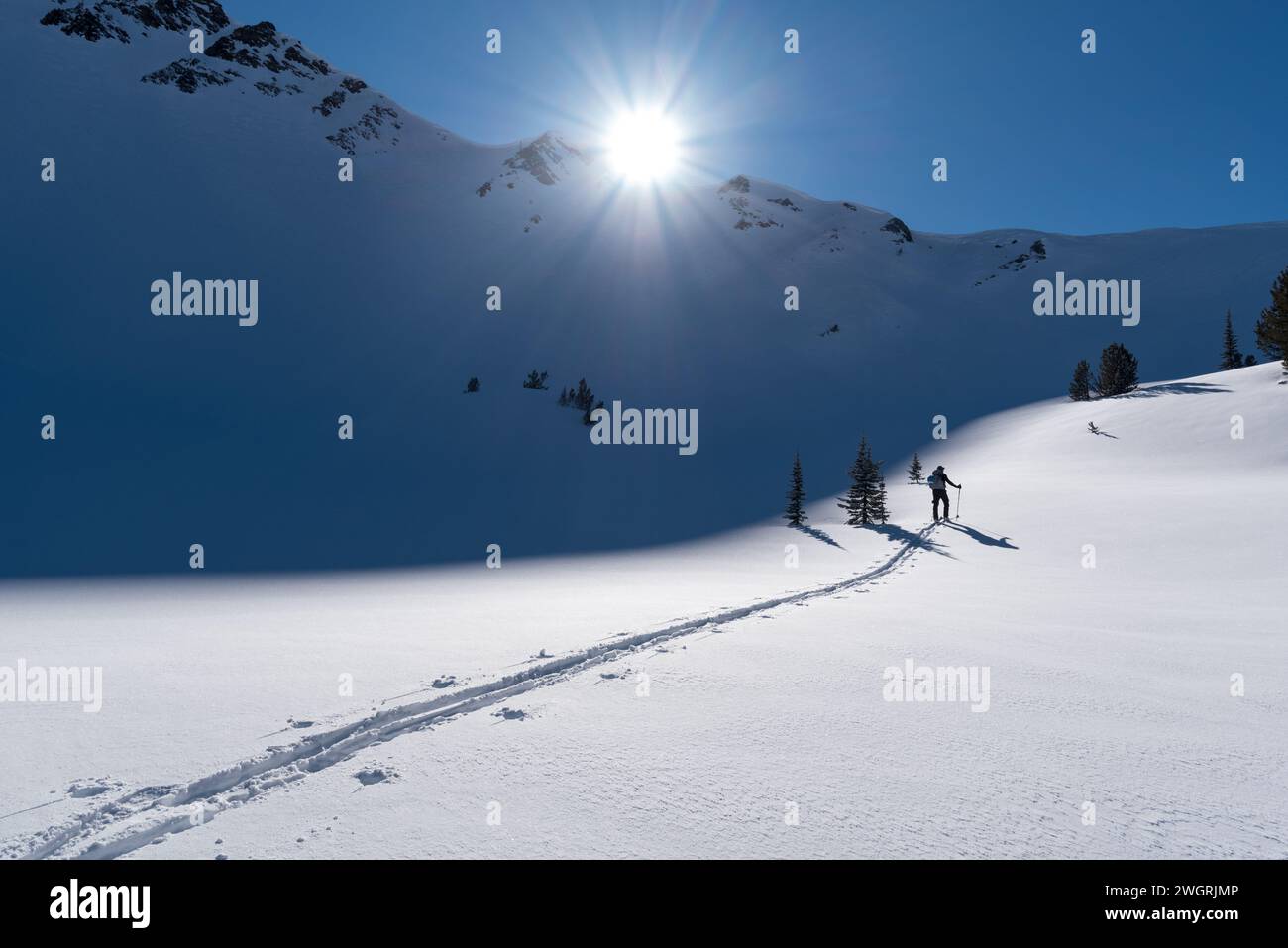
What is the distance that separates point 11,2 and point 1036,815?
108 meters

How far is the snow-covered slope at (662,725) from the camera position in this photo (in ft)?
8.78

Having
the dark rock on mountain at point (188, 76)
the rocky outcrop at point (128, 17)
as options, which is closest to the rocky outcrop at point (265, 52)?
the dark rock on mountain at point (188, 76)

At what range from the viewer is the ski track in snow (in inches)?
103

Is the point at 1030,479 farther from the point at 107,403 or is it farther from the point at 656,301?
the point at 656,301

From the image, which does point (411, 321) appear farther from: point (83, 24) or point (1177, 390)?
point (83, 24)

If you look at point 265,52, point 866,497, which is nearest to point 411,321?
point 866,497

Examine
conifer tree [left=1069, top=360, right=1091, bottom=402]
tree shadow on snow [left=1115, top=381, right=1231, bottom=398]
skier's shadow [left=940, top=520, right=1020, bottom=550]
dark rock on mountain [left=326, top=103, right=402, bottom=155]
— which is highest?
dark rock on mountain [left=326, top=103, right=402, bottom=155]

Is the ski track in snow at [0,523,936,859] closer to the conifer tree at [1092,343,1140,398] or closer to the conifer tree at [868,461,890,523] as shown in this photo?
the conifer tree at [868,461,890,523]

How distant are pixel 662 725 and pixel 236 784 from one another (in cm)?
234

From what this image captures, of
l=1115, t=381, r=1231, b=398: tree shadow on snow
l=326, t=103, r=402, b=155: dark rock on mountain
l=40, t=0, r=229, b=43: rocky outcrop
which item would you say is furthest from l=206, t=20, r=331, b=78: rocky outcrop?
l=1115, t=381, r=1231, b=398: tree shadow on snow

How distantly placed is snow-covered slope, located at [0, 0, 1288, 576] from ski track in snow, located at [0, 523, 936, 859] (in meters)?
13.1

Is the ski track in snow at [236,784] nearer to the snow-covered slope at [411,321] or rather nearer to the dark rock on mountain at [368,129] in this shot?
the snow-covered slope at [411,321]

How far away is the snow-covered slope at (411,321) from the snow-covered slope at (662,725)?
11.1 m
